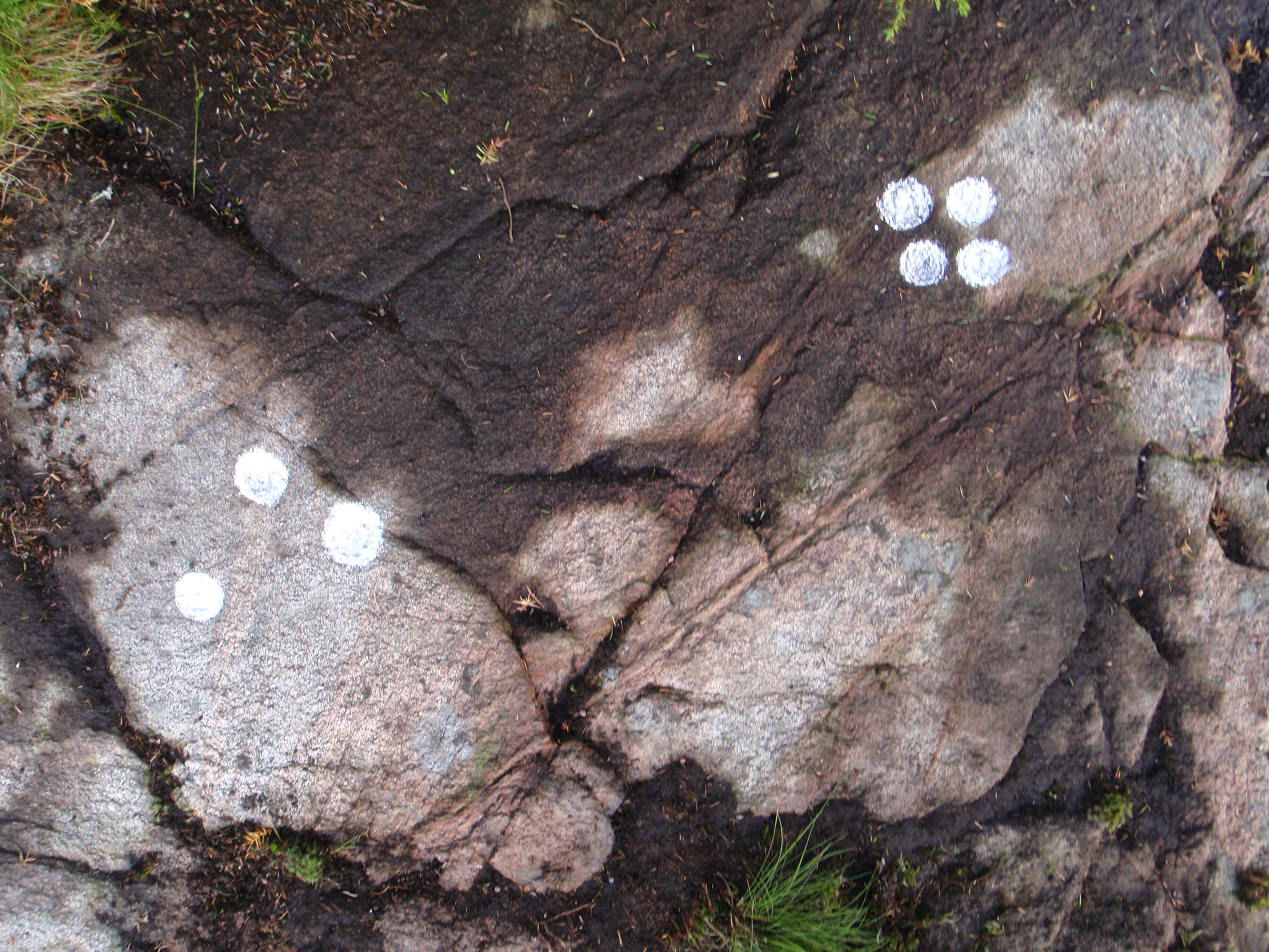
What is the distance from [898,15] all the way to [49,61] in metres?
2.48

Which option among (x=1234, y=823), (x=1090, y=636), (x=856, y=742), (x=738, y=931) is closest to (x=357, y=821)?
(x=738, y=931)

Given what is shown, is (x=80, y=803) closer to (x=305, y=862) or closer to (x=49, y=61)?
(x=305, y=862)

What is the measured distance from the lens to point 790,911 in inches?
93.8

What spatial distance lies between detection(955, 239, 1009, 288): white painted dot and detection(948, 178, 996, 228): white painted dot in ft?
0.22

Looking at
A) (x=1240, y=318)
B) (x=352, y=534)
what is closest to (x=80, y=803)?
(x=352, y=534)

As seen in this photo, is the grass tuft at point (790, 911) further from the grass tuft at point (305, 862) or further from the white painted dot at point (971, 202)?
the white painted dot at point (971, 202)

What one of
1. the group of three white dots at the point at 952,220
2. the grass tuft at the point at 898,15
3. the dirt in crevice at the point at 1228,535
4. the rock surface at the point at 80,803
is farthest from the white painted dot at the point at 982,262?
the rock surface at the point at 80,803

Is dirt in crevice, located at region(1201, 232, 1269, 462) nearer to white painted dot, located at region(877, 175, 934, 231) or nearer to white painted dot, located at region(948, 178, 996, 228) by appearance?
white painted dot, located at region(948, 178, 996, 228)

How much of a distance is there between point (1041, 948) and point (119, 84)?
13.0ft

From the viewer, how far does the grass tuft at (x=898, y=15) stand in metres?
2.12

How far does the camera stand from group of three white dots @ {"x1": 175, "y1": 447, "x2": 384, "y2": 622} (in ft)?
7.64

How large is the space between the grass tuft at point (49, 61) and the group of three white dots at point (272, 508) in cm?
115

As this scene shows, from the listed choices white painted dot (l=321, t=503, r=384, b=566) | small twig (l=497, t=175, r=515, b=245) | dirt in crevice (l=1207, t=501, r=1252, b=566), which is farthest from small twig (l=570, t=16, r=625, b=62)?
dirt in crevice (l=1207, t=501, r=1252, b=566)

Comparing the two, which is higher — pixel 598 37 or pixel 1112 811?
pixel 598 37
